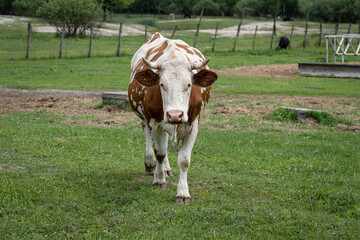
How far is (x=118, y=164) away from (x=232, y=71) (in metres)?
16.1

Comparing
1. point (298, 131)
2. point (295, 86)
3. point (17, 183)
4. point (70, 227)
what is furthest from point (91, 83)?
point (70, 227)

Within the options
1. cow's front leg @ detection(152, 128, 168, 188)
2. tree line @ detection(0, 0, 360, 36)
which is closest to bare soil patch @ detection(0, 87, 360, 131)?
cow's front leg @ detection(152, 128, 168, 188)

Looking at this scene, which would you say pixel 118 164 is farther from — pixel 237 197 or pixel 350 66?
pixel 350 66

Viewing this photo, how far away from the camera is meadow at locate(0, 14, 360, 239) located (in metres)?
4.78

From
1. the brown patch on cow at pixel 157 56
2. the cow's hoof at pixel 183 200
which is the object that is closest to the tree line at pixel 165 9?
the brown patch on cow at pixel 157 56

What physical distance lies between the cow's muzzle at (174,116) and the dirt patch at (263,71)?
16108 mm

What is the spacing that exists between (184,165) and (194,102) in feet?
2.76

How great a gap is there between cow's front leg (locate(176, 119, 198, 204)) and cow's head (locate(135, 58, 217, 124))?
632mm

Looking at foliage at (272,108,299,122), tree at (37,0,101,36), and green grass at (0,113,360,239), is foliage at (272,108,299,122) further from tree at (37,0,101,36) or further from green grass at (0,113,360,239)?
tree at (37,0,101,36)

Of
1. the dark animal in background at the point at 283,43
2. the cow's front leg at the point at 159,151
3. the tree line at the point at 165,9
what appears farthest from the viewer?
the tree line at the point at 165,9

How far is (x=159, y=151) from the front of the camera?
6.18 m

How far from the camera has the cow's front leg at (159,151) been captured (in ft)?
20.0

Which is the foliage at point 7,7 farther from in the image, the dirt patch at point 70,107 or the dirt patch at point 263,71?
the dirt patch at point 70,107

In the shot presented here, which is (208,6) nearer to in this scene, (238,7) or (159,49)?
(238,7)
